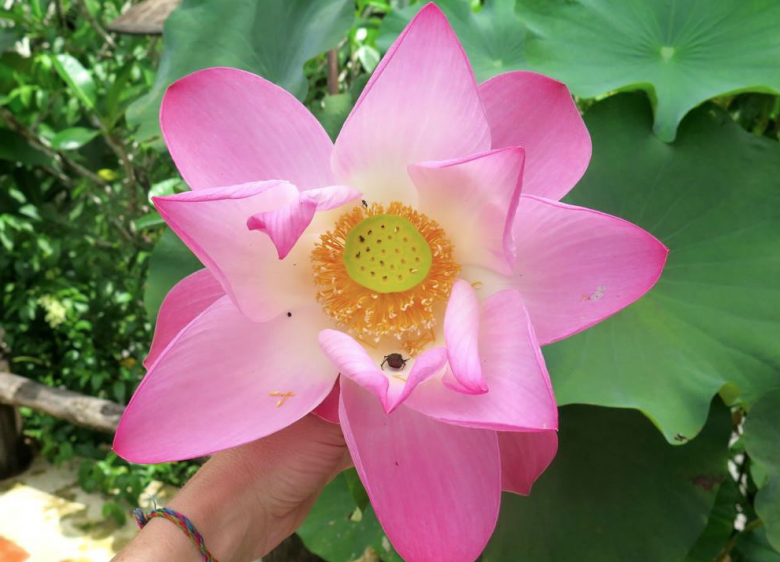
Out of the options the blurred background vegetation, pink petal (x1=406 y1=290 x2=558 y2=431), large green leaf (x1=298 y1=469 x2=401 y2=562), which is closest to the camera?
pink petal (x1=406 y1=290 x2=558 y2=431)

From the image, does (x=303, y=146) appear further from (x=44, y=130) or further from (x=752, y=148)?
(x=44, y=130)

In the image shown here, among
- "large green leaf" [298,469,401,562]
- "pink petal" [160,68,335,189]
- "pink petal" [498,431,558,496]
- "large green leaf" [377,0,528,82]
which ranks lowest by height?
"large green leaf" [298,469,401,562]

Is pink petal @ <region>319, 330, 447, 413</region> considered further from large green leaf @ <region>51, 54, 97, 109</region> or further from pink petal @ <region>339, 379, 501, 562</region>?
large green leaf @ <region>51, 54, 97, 109</region>

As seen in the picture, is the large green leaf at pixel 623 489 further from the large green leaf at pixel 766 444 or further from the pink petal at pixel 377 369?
the pink petal at pixel 377 369

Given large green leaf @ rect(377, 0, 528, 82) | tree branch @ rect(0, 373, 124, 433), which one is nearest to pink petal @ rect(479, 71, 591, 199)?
large green leaf @ rect(377, 0, 528, 82)

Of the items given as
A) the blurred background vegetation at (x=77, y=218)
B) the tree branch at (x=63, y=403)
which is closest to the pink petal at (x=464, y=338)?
the blurred background vegetation at (x=77, y=218)

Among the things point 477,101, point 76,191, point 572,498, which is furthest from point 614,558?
point 76,191

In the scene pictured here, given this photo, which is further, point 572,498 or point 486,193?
point 572,498
